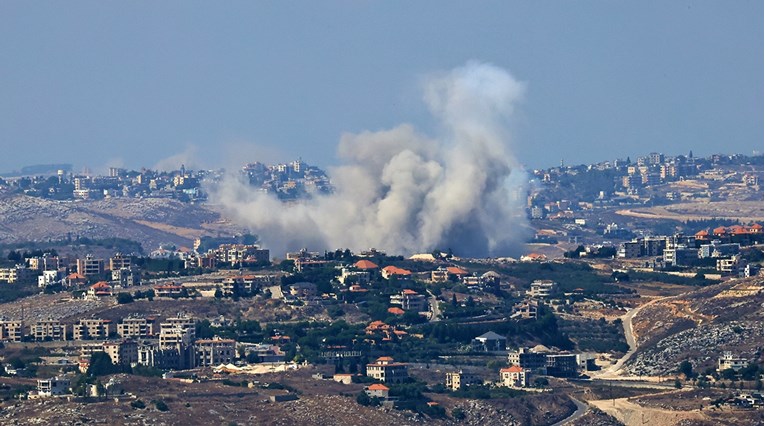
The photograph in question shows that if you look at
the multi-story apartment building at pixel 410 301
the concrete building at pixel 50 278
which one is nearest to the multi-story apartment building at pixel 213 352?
the multi-story apartment building at pixel 410 301

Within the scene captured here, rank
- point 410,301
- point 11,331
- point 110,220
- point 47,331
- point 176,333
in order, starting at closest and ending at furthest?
point 176,333 → point 47,331 → point 11,331 → point 410,301 → point 110,220

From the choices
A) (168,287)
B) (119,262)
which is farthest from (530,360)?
(119,262)

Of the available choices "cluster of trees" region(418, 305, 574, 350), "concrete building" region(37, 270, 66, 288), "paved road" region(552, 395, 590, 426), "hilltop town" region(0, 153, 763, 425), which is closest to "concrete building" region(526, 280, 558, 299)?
"hilltop town" region(0, 153, 763, 425)

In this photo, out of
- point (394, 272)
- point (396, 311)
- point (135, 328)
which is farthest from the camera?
point (394, 272)

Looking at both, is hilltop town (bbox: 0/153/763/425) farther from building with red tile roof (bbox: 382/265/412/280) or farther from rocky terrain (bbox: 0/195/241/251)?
rocky terrain (bbox: 0/195/241/251)

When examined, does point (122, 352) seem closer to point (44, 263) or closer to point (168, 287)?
point (168, 287)

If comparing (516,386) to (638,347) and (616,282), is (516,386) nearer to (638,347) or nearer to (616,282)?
(638,347)

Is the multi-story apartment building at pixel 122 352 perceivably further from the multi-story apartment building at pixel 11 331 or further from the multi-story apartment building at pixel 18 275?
the multi-story apartment building at pixel 18 275
